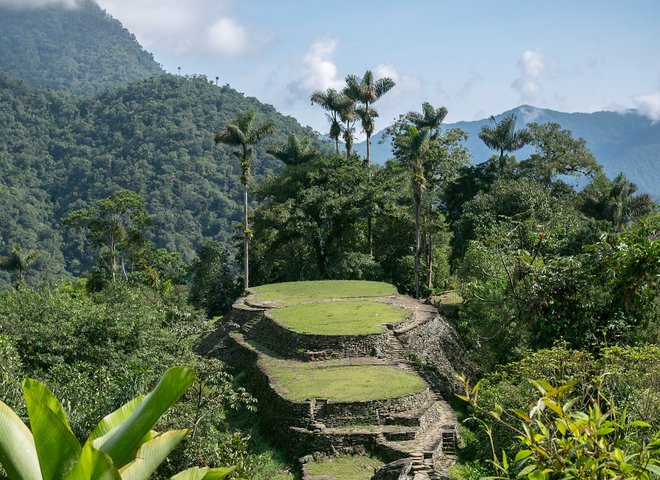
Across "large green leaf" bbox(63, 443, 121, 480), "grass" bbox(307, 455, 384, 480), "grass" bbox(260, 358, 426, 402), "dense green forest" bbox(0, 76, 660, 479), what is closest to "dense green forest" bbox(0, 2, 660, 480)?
"dense green forest" bbox(0, 76, 660, 479)

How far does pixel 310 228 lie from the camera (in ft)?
102

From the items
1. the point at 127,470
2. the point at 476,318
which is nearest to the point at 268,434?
the point at 476,318

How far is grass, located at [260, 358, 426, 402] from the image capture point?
53.0 ft

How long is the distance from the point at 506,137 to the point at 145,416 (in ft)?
111

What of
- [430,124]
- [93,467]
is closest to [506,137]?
[430,124]

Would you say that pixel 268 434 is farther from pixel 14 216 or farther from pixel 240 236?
pixel 14 216

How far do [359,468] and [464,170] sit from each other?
25.2m

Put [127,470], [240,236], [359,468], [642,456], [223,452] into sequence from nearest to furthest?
1. [642,456]
2. [127,470]
3. [223,452]
4. [359,468]
5. [240,236]

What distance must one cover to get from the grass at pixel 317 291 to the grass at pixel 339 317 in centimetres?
122

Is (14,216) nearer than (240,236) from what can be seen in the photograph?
No

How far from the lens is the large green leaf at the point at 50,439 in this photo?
11.4 ft

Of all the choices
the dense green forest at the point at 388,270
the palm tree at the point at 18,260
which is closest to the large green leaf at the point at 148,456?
the dense green forest at the point at 388,270

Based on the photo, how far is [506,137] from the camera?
35.5 m

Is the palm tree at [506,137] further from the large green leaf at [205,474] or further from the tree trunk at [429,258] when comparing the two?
the large green leaf at [205,474]
